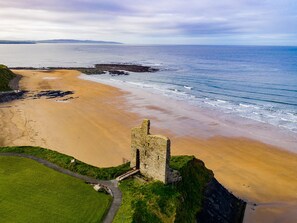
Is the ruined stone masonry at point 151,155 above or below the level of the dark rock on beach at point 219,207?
Result: above

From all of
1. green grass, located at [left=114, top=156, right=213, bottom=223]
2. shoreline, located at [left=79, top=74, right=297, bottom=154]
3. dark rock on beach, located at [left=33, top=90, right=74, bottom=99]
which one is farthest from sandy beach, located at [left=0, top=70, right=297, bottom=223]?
green grass, located at [left=114, top=156, right=213, bottom=223]

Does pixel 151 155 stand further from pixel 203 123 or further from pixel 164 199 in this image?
pixel 203 123

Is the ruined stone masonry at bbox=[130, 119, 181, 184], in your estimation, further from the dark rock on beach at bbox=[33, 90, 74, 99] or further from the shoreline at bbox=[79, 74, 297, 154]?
the dark rock on beach at bbox=[33, 90, 74, 99]

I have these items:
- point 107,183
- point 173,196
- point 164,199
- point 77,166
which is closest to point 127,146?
point 77,166

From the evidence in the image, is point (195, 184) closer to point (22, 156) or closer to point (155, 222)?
point (155, 222)

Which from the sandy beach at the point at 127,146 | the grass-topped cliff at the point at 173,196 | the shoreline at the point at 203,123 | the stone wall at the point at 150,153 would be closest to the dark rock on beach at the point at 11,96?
the sandy beach at the point at 127,146

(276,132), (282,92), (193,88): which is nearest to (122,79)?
(193,88)

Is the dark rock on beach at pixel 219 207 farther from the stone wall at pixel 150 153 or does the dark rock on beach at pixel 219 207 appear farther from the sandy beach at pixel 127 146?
the stone wall at pixel 150 153
